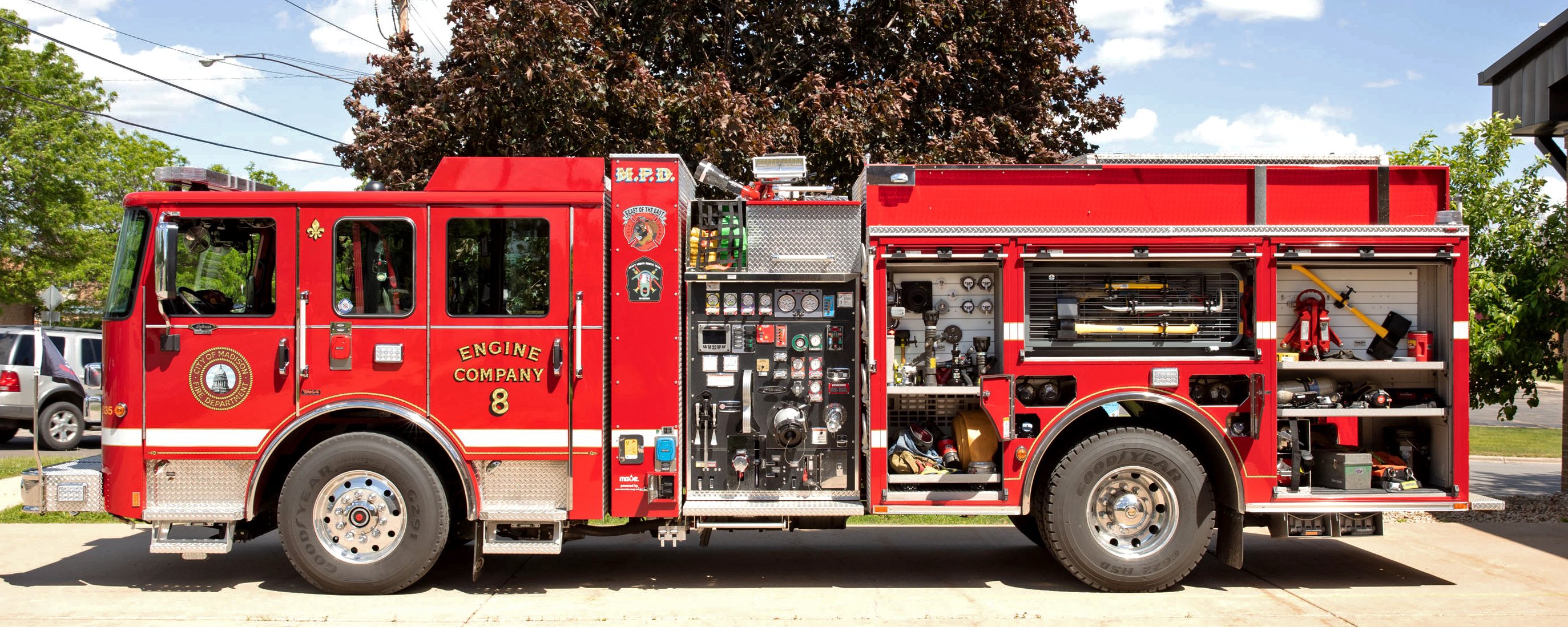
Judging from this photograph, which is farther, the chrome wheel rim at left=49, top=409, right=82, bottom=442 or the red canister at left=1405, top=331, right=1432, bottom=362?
the chrome wheel rim at left=49, top=409, right=82, bottom=442

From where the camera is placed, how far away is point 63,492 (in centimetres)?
657

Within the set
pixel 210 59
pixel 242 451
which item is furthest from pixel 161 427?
pixel 210 59

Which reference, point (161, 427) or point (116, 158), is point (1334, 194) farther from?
point (116, 158)

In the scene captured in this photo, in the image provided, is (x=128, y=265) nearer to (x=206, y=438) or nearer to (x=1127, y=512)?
(x=206, y=438)

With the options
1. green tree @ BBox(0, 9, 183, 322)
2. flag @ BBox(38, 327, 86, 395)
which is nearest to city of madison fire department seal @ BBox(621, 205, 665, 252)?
flag @ BBox(38, 327, 86, 395)

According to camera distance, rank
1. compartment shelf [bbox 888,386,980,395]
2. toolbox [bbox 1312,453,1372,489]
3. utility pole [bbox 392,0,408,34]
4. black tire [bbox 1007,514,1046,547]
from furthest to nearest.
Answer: utility pole [bbox 392,0,408,34]
black tire [bbox 1007,514,1046,547]
toolbox [bbox 1312,453,1372,489]
compartment shelf [bbox 888,386,980,395]

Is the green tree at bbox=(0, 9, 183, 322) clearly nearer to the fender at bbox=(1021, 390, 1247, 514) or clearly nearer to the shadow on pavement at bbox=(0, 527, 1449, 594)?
the shadow on pavement at bbox=(0, 527, 1449, 594)

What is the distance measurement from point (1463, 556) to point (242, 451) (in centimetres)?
929

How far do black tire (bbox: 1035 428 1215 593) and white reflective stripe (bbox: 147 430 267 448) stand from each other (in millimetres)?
5385

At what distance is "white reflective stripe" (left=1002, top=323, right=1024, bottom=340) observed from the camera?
22.4ft

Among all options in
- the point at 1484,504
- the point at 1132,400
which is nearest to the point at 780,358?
the point at 1132,400

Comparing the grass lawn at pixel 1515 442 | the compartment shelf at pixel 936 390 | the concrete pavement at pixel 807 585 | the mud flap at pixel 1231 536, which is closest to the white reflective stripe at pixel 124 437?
the concrete pavement at pixel 807 585

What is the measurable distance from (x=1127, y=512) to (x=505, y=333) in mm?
4408

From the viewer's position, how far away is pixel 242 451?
21.8 ft
